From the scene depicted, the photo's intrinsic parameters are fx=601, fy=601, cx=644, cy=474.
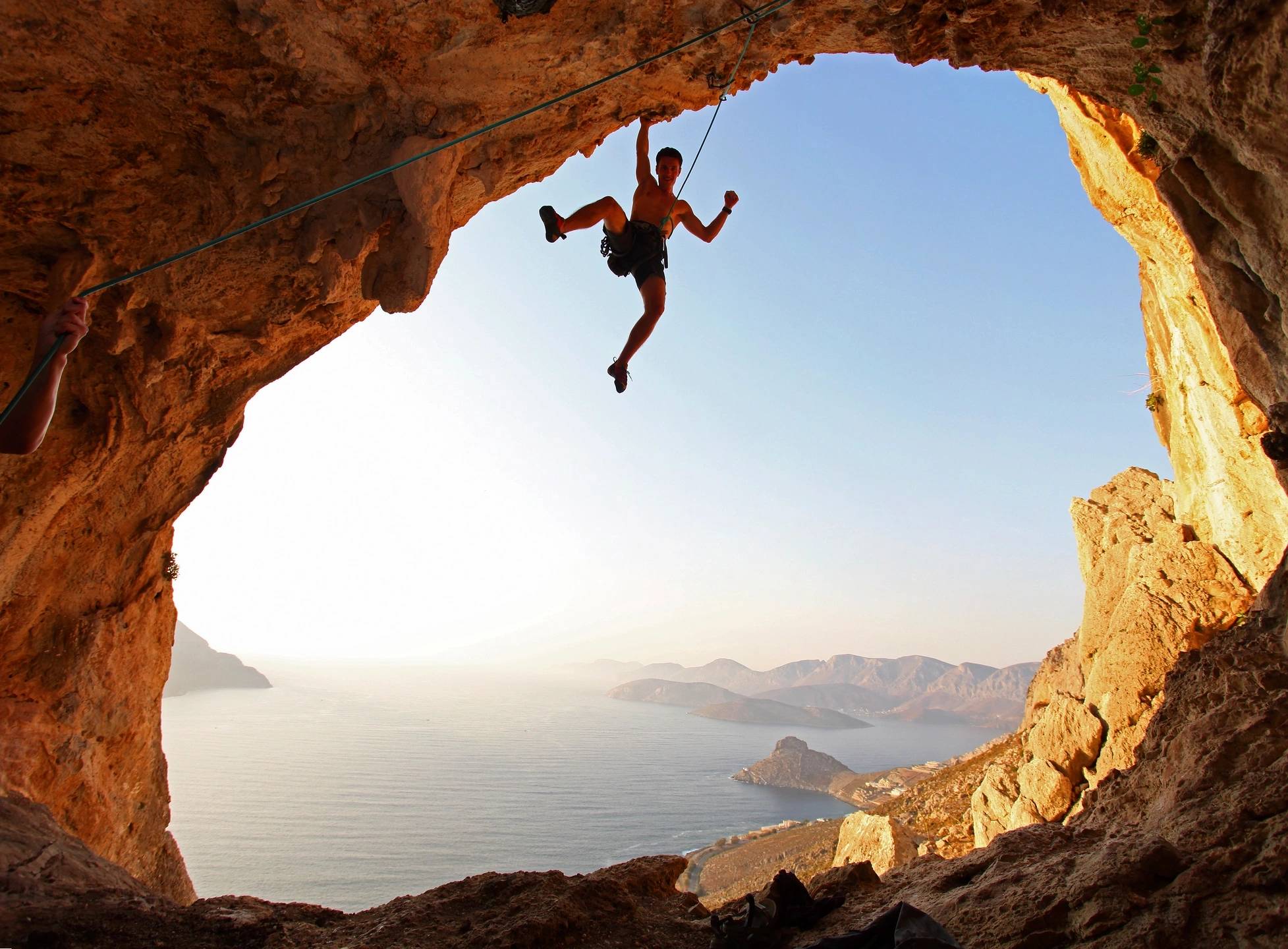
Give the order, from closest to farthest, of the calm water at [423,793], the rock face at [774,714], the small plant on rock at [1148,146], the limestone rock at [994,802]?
the small plant on rock at [1148,146], the limestone rock at [994,802], the calm water at [423,793], the rock face at [774,714]

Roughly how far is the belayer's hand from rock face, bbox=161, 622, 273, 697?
355ft

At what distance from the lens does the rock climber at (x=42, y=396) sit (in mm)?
2826

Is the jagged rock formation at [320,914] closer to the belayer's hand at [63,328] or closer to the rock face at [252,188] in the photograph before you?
the rock face at [252,188]

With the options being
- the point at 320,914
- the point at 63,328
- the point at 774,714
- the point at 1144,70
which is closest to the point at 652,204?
the point at 1144,70

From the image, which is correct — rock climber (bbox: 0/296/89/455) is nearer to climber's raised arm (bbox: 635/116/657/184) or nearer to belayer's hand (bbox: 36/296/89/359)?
belayer's hand (bbox: 36/296/89/359)

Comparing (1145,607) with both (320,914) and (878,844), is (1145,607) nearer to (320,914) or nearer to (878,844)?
(878,844)

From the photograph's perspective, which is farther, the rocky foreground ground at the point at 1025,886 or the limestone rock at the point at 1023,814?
the limestone rock at the point at 1023,814

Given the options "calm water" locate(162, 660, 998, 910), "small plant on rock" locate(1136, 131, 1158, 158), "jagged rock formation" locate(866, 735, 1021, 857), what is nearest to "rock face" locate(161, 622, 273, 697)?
"calm water" locate(162, 660, 998, 910)

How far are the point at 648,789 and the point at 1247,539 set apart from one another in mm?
47989

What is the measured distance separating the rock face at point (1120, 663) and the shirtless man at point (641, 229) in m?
10.7

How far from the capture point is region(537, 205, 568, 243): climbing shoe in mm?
5629

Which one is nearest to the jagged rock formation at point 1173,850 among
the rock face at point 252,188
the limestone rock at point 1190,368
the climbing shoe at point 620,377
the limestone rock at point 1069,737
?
the rock face at point 252,188

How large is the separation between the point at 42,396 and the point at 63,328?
0.39m

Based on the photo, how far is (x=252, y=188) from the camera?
210 inches
